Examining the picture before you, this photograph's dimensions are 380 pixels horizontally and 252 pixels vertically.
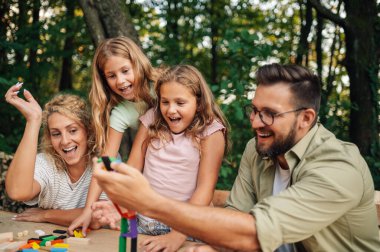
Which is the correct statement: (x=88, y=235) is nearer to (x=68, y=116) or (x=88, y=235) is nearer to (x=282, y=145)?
(x=68, y=116)

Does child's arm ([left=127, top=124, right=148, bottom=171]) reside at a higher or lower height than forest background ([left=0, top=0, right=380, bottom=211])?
lower

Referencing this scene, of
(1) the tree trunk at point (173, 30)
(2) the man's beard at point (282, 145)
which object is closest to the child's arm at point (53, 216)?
(2) the man's beard at point (282, 145)

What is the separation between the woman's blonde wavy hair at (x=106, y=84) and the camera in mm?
2637

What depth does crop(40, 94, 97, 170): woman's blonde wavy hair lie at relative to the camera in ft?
8.60

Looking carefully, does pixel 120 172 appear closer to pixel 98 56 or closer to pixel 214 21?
pixel 98 56

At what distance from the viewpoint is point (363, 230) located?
1.80 m

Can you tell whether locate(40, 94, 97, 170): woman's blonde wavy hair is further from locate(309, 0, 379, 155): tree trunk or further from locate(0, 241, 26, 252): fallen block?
locate(309, 0, 379, 155): tree trunk

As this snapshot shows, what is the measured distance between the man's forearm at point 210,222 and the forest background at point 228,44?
1.86m

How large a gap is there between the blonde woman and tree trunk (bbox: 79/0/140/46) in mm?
1050

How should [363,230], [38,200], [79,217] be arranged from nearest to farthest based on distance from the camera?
1. [363,230]
2. [79,217]
3. [38,200]

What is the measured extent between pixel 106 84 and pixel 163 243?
1204 mm

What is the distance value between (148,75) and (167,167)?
0.65 m

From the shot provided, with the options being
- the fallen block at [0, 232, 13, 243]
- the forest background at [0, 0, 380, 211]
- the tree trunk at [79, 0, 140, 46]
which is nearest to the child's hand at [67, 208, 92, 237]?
the fallen block at [0, 232, 13, 243]

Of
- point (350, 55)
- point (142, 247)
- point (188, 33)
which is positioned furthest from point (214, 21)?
point (142, 247)
